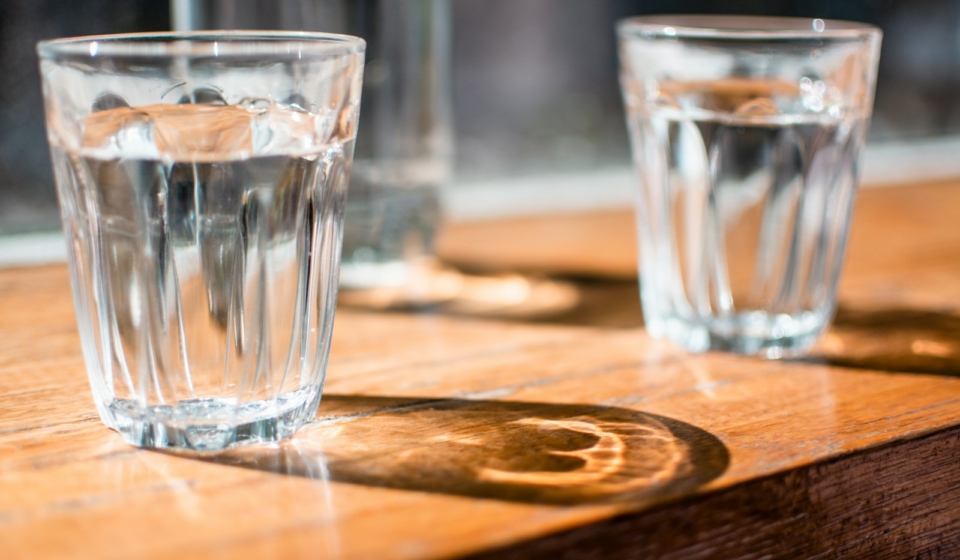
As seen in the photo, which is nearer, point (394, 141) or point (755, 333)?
point (755, 333)

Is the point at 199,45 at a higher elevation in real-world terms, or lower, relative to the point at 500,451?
higher

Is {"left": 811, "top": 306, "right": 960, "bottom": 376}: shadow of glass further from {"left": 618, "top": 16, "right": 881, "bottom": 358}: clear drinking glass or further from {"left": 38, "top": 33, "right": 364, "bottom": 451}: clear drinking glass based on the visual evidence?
{"left": 38, "top": 33, "right": 364, "bottom": 451}: clear drinking glass

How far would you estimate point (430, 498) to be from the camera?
12.7 inches

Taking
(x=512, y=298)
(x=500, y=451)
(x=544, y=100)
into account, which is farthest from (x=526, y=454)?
(x=544, y=100)

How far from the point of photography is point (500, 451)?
0.37 meters

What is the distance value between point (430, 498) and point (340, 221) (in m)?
0.12

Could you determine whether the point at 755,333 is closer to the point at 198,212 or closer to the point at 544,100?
the point at 198,212

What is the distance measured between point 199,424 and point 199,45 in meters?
0.13

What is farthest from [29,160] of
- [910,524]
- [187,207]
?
[910,524]

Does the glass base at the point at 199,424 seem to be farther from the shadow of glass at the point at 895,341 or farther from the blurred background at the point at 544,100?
the blurred background at the point at 544,100

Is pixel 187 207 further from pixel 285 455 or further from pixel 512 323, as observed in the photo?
pixel 512 323

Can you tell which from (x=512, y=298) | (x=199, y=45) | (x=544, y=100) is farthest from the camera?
(x=544, y=100)

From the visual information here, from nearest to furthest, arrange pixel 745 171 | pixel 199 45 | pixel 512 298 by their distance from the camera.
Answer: pixel 199 45 < pixel 745 171 < pixel 512 298

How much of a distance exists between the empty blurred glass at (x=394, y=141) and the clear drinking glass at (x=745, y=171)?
149 mm
